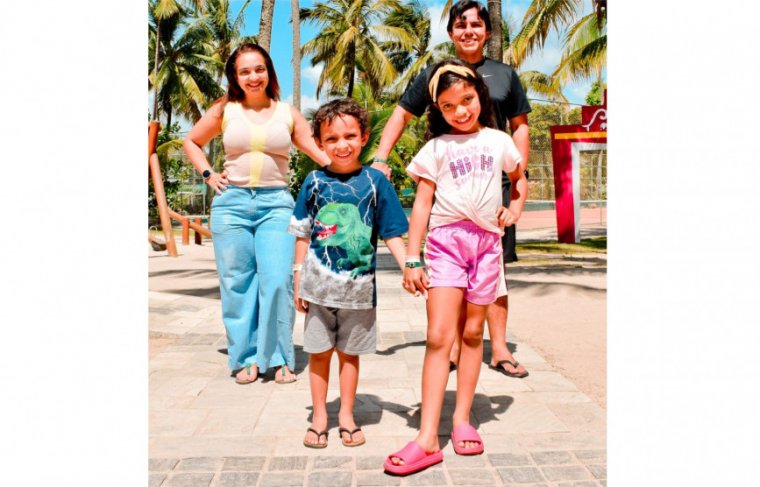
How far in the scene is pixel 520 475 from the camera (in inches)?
106

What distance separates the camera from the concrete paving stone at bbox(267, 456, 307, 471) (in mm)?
2818

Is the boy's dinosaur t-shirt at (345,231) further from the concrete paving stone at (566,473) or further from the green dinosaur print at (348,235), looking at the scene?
the concrete paving stone at (566,473)

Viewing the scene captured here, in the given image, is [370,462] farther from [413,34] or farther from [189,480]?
[413,34]

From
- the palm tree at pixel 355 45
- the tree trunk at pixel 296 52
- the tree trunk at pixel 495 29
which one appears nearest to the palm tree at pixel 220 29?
the palm tree at pixel 355 45

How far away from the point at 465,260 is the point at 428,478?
3.13ft

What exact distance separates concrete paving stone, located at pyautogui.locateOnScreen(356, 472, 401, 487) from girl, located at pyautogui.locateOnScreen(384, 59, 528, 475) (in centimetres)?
25

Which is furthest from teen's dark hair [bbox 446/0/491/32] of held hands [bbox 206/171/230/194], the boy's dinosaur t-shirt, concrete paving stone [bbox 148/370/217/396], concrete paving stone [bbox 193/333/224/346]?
concrete paving stone [bbox 193/333/224/346]

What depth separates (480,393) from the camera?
155 inches

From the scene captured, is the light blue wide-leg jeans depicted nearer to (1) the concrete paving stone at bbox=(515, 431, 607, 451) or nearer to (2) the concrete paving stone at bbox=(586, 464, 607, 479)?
(1) the concrete paving stone at bbox=(515, 431, 607, 451)

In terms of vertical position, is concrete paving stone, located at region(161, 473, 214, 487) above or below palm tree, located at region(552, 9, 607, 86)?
below

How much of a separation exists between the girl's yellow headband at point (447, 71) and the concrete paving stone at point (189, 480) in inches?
74.9

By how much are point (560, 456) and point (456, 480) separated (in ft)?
1.78

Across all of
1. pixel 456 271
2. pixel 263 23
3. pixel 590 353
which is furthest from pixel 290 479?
pixel 263 23

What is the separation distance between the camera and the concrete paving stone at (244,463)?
111 inches
